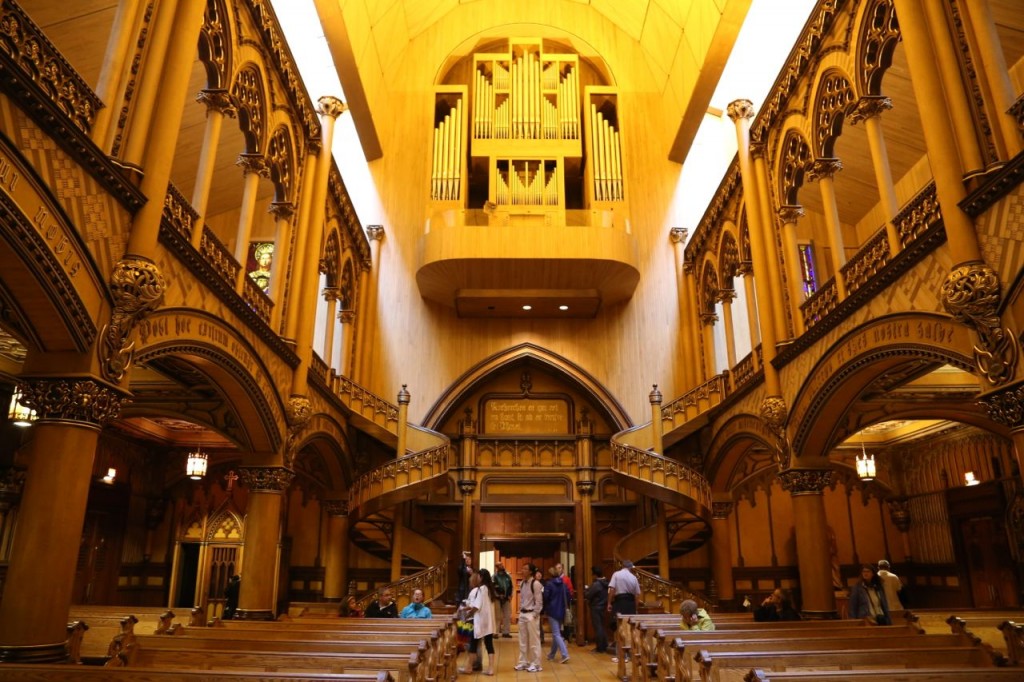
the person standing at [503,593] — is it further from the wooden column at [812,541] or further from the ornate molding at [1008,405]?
the ornate molding at [1008,405]

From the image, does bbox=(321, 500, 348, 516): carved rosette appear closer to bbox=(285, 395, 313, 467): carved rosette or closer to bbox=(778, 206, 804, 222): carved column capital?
bbox=(285, 395, 313, 467): carved rosette

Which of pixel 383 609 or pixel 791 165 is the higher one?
pixel 791 165

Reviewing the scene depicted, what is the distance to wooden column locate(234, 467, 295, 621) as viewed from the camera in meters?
10.1

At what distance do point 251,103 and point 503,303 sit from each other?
859 centimetres

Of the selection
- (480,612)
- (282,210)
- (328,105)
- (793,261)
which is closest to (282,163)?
(282,210)

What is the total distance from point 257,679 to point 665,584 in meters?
10.2

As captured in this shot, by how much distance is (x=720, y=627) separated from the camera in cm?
852

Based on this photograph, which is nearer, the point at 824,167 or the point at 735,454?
the point at 824,167

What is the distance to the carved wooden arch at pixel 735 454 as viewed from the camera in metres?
13.5

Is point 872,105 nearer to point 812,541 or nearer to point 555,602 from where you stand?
point 812,541

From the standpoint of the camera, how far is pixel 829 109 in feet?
33.8

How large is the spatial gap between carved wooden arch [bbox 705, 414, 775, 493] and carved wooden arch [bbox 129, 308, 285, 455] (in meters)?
8.47

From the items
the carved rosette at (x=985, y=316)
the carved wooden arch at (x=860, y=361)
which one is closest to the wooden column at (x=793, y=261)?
the carved wooden arch at (x=860, y=361)

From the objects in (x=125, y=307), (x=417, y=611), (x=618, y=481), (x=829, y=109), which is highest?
(x=829, y=109)
